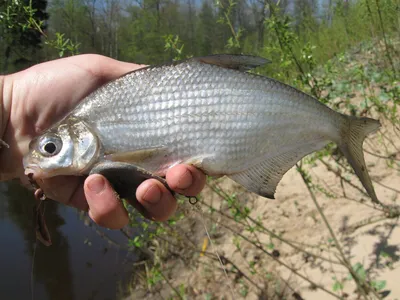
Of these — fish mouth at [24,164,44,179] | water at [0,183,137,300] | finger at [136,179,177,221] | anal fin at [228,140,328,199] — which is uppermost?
anal fin at [228,140,328,199]

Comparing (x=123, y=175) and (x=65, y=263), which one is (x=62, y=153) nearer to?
(x=123, y=175)

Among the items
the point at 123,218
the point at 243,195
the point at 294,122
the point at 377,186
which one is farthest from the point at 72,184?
the point at 243,195

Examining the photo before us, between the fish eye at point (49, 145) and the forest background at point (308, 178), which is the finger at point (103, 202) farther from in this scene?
the forest background at point (308, 178)

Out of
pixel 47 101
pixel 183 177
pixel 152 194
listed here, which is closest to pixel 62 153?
pixel 152 194

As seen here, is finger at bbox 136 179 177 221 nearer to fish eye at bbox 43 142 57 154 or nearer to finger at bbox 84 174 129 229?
finger at bbox 84 174 129 229

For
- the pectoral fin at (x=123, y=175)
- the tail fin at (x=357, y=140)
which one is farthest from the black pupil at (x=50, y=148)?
the tail fin at (x=357, y=140)

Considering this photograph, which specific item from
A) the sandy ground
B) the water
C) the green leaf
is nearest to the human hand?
the sandy ground
